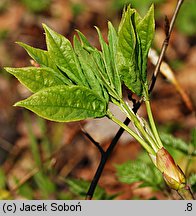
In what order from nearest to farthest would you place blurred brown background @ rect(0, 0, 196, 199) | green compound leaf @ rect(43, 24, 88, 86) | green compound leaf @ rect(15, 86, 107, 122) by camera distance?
green compound leaf @ rect(15, 86, 107, 122) → green compound leaf @ rect(43, 24, 88, 86) → blurred brown background @ rect(0, 0, 196, 199)

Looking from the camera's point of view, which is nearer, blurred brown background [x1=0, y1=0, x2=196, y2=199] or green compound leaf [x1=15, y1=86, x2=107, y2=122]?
green compound leaf [x1=15, y1=86, x2=107, y2=122]

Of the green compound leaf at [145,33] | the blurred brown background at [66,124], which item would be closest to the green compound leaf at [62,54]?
the green compound leaf at [145,33]

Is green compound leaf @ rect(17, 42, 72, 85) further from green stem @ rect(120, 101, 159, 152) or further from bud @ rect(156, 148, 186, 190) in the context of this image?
bud @ rect(156, 148, 186, 190)

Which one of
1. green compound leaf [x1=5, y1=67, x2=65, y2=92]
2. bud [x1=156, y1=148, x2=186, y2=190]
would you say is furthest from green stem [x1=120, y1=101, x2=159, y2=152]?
green compound leaf [x1=5, y1=67, x2=65, y2=92]

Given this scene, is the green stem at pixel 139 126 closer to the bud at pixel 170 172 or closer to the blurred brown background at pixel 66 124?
the bud at pixel 170 172

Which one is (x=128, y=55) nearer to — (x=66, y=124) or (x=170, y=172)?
(x=170, y=172)
